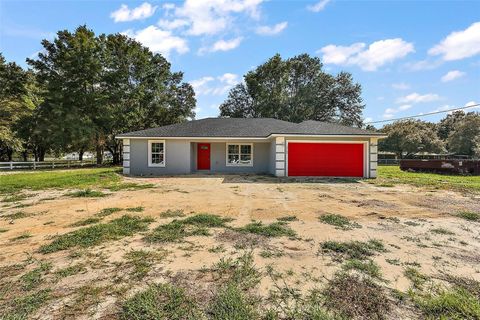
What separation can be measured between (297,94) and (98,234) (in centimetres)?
3290

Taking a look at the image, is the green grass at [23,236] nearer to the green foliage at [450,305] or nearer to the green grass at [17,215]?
the green grass at [17,215]

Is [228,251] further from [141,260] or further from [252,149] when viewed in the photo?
[252,149]

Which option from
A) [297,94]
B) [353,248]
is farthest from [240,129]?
[297,94]

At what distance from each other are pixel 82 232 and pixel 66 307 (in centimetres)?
248

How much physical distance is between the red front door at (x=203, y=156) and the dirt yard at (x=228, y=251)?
9.90 m

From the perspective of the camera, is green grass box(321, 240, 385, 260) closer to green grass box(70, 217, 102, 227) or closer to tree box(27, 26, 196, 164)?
green grass box(70, 217, 102, 227)

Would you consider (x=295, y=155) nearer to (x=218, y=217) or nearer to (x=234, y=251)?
(x=218, y=217)

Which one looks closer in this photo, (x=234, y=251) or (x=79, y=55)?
(x=234, y=251)

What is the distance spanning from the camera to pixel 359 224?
5.45m

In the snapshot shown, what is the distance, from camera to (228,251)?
3953 mm

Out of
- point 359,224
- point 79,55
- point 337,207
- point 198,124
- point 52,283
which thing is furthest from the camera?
point 79,55

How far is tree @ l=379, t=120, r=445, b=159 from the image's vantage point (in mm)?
35688

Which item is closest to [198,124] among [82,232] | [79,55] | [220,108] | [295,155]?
[295,155]

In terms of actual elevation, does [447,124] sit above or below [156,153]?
above
